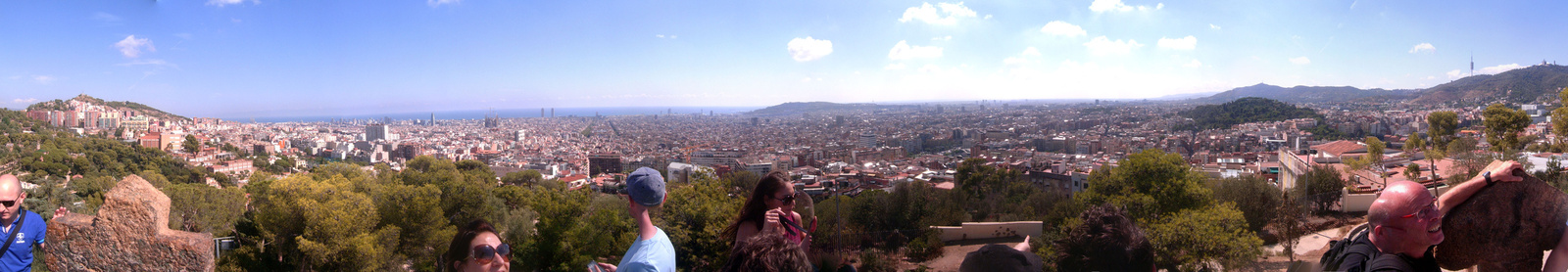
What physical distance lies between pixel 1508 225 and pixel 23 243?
438cm

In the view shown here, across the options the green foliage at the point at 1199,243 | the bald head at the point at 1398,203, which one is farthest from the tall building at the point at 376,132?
the bald head at the point at 1398,203

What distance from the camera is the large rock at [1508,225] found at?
1.33 m

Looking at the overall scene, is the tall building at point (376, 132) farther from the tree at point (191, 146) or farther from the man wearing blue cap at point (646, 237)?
the man wearing blue cap at point (646, 237)

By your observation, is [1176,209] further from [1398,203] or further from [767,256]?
[767,256]

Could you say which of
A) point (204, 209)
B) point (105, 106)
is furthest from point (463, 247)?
point (105, 106)

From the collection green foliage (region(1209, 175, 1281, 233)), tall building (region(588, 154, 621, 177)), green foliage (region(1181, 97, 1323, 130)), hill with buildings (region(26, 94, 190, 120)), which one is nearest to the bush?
green foliage (region(1209, 175, 1281, 233))

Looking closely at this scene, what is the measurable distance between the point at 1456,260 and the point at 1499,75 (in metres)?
35.4

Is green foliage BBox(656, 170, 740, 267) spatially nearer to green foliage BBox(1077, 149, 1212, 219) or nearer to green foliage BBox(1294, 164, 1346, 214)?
green foliage BBox(1077, 149, 1212, 219)

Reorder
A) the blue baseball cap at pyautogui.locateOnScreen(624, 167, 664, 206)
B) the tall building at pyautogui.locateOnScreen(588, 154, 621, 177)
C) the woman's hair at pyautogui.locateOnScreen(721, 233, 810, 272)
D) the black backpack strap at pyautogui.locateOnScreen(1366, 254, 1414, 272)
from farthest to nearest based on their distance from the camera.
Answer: the tall building at pyautogui.locateOnScreen(588, 154, 621, 177)
the blue baseball cap at pyautogui.locateOnScreen(624, 167, 664, 206)
the black backpack strap at pyautogui.locateOnScreen(1366, 254, 1414, 272)
the woman's hair at pyautogui.locateOnScreen(721, 233, 810, 272)

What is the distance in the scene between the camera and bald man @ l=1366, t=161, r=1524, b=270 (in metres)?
1.23

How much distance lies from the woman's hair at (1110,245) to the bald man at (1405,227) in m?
0.48

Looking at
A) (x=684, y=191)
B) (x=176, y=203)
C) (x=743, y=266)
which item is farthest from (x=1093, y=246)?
(x=176, y=203)

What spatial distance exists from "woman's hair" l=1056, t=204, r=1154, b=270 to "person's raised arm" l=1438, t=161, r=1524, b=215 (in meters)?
0.57

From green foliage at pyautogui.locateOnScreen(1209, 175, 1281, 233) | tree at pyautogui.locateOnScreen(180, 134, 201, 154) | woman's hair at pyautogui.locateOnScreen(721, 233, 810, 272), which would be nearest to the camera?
woman's hair at pyautogui.locateOnScreen(721, 233, 810, 272)
